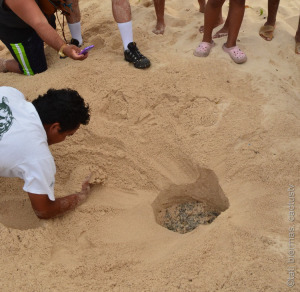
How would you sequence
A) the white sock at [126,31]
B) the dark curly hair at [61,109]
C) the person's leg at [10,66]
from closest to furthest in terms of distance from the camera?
the dark curly hair at [61,109] < the white sock at [126,31] < the person's leg at [10,66]

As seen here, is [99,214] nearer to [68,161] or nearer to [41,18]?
[68,161]

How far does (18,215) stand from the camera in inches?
78.6

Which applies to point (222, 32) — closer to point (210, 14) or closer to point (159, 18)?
point (210, 14)

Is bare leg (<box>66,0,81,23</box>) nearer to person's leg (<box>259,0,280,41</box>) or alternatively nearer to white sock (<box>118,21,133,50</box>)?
white sock (<box>118,21,133,50</box>)

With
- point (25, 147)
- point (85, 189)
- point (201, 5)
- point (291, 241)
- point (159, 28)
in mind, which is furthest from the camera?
point (201, 5)

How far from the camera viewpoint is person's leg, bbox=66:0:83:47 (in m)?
3.10

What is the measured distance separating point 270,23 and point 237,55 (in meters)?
0.68

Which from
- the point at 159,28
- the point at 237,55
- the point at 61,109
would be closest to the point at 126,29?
the point at 159,28

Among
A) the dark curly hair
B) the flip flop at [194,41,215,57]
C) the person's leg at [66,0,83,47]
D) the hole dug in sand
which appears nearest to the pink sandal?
the person's leg at [66,0,83,47]

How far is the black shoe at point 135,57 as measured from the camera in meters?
2.77

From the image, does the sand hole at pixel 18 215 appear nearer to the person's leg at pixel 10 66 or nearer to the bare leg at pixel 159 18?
the person's leg at pixel 10 66

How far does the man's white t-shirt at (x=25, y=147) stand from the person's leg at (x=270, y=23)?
7.76 feet

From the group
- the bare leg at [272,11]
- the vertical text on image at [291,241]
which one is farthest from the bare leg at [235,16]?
the vertical text on image at [291,241]

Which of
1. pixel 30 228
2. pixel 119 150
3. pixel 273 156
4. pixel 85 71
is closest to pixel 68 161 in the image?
pixel 119 150
